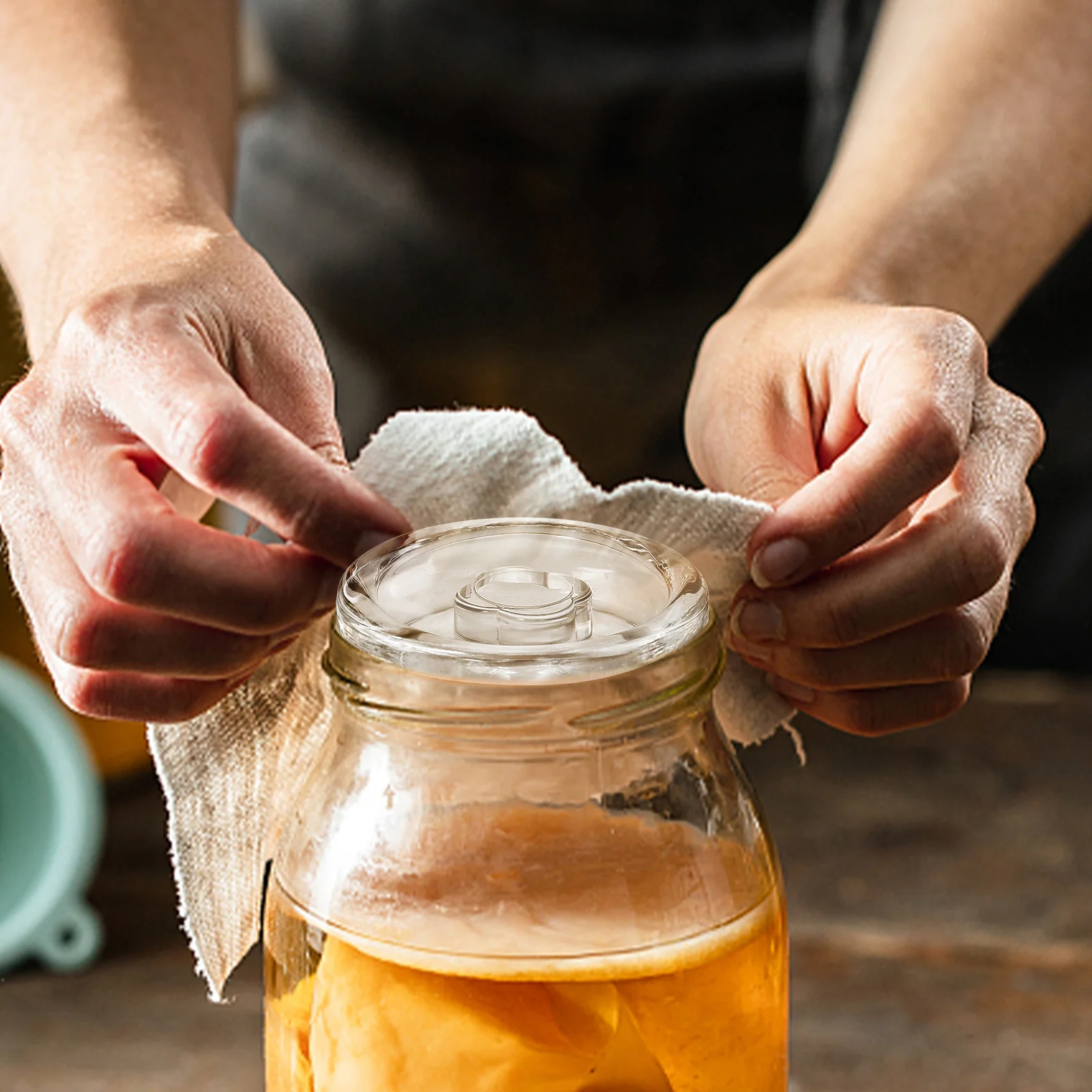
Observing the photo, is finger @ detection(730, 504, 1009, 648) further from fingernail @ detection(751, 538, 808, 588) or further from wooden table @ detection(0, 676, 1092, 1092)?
wooden table @ detection(0, 676, 1092, 1092)

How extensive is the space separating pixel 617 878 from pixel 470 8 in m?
0.67

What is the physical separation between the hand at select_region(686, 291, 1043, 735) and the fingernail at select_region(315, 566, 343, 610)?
0.11 meters

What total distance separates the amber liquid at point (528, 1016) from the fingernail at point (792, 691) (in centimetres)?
11

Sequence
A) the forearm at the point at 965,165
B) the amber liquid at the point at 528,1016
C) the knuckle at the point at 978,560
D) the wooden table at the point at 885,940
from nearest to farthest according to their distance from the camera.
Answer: the amber liquid at the point at 528,1016 < the knuckle at the point at 978,560 < the forearm at the point at 965,165 < the wooden table at the point at 885,940

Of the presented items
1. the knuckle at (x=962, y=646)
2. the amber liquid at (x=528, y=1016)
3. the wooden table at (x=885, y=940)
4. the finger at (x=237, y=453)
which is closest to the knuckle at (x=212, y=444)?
the finger at (x=237, y=453)

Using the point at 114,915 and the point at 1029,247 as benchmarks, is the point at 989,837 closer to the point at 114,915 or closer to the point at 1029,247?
the point at 1029,247

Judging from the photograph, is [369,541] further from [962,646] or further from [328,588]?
[962,646]

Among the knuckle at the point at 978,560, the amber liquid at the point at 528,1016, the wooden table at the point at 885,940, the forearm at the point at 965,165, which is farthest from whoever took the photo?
the wooden table at the point at 885,940

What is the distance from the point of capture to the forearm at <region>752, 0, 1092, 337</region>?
55cm

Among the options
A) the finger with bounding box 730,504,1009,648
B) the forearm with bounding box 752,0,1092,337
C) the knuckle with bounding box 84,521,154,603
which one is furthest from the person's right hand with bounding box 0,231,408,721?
the forearm with bounding box 752,0,1092,337

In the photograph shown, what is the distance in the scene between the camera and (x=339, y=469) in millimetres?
354

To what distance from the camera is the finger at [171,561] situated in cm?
33

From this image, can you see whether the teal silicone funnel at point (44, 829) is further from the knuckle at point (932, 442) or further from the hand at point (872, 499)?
the knuckle at point (932, 442)

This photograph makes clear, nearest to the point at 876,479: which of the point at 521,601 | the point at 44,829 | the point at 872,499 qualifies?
the point at 872,499
